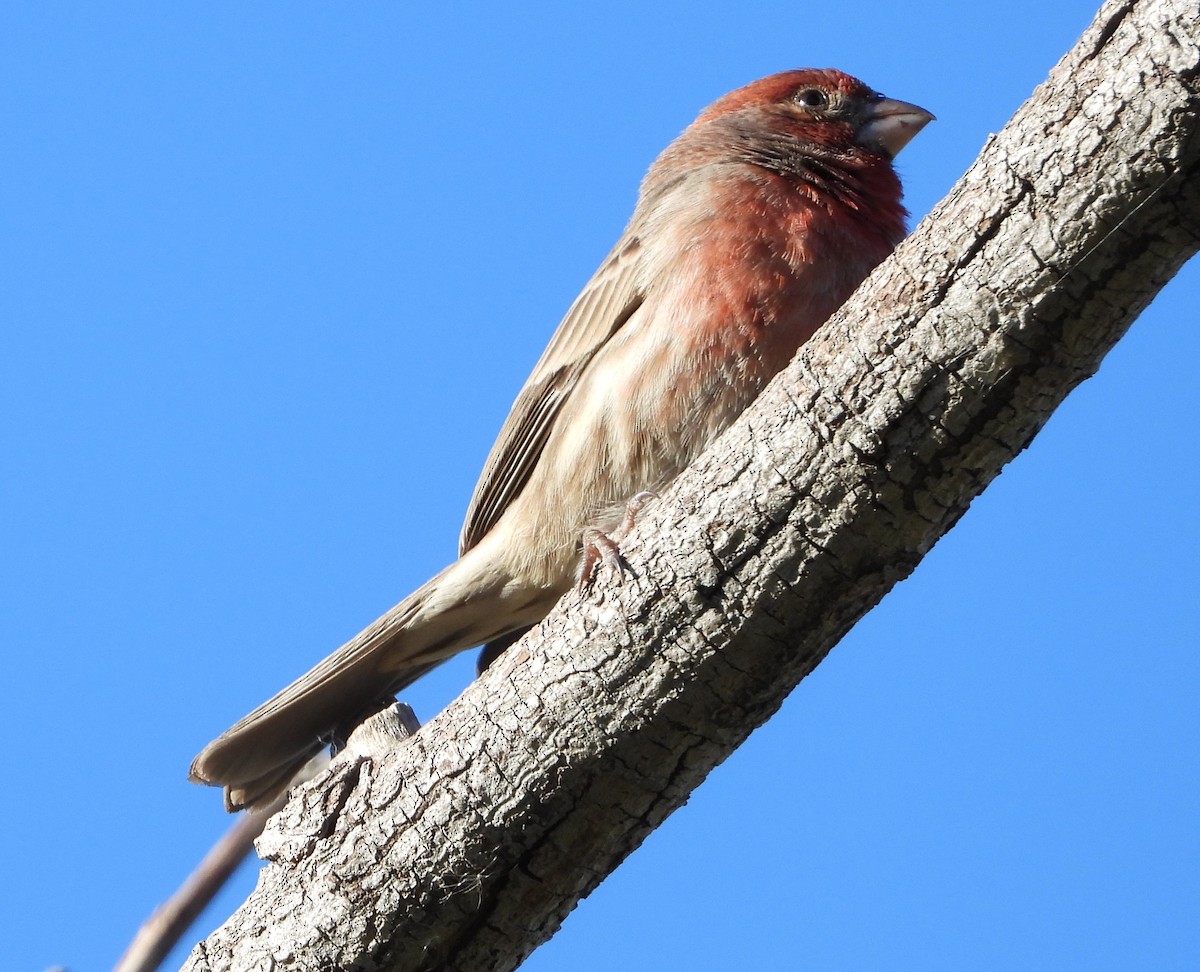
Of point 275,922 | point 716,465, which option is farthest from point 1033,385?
point 275,922

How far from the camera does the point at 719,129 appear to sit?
6582mm

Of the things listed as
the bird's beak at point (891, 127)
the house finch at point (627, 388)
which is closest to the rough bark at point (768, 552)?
the house finch at point (627, 388)

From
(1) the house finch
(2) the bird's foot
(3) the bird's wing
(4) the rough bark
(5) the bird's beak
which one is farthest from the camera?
(5) the bird's beak

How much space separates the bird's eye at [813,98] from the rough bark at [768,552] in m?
3.01

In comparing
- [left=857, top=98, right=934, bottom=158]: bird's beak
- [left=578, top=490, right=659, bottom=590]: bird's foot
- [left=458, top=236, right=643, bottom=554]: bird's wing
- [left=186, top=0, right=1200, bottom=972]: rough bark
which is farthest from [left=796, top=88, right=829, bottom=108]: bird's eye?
[left=186, top=0, right=1200, bottom=972]: rough bark

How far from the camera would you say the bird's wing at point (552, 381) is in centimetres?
564

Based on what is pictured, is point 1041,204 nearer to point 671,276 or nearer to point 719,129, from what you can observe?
point 671,276

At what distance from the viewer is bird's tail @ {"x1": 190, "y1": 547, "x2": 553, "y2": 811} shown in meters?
5.21

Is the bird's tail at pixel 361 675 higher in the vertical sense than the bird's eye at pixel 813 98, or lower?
lower

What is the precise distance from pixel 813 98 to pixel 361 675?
10.6ft

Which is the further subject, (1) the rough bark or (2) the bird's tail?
(2) the bird's tail

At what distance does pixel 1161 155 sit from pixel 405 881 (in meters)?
2.68

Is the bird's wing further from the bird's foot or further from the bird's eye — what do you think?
the bird's eye

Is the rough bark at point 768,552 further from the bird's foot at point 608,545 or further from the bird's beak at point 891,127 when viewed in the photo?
the bird's beak at point 891,127
